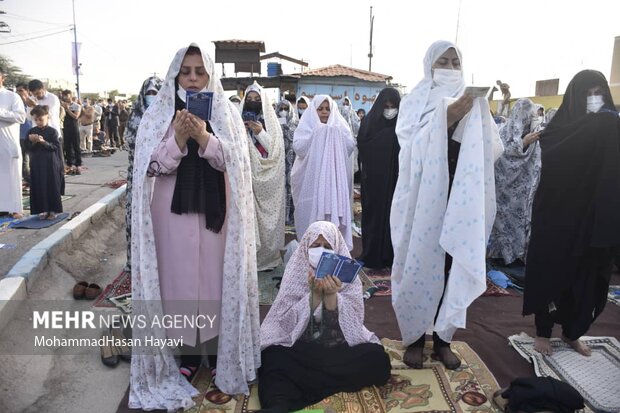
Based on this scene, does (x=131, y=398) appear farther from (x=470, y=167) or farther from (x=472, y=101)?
(x=472, y=101)

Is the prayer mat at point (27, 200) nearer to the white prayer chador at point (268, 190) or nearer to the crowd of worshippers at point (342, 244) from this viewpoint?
the white prayer chador at point (268, 190)

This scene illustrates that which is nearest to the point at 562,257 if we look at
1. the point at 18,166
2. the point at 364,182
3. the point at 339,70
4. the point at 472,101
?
the point at 472,101

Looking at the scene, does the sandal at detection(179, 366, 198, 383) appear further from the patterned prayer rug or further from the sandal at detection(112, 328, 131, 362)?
the sandal at detection(112, 328, 131, 362)

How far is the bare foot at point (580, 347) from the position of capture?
3.00 meters

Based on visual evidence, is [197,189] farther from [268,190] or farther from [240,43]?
[240,43]

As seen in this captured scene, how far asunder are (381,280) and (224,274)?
235 cm

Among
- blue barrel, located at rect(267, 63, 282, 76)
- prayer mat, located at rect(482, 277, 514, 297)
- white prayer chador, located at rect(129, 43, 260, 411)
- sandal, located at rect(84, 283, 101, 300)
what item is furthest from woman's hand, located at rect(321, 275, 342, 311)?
blue barrel, located at rect(267, 63, 282, 76)

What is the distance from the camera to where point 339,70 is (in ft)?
63.2

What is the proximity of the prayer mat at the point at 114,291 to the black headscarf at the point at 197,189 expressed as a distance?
5.81 feet

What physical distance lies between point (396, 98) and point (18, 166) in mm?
4789

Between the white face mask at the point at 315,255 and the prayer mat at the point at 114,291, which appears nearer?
the white face mask at the point at 315,255

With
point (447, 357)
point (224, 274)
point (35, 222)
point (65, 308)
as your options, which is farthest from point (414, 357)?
point (35, 222)

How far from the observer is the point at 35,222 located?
5574 mm

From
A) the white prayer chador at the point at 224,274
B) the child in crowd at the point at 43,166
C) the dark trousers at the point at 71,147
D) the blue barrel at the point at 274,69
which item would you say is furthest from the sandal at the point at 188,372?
the blue barrel at the point at 274,69
